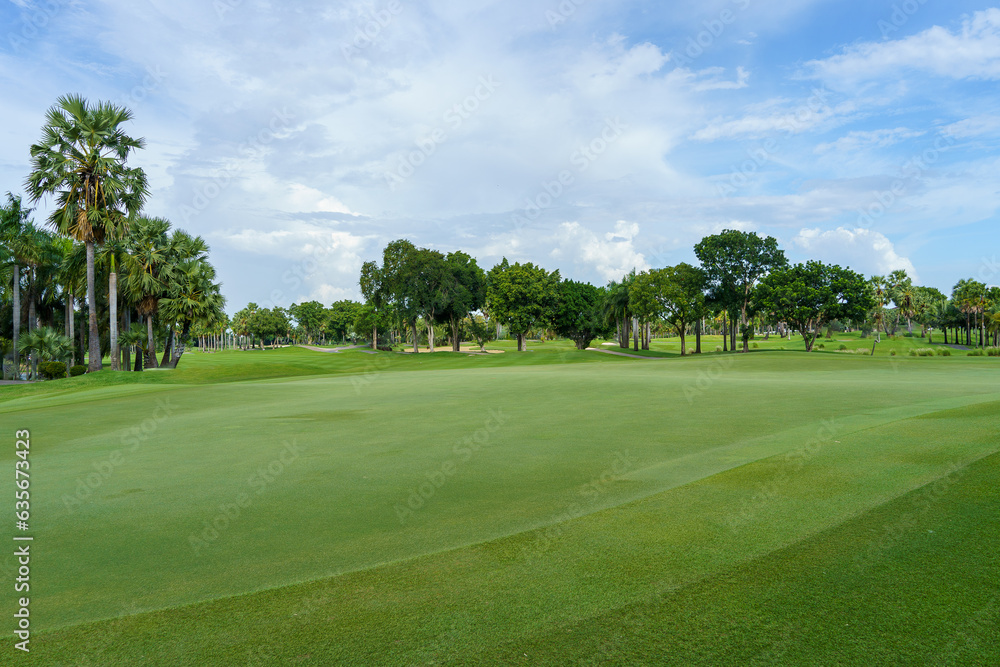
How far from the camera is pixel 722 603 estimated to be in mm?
3992

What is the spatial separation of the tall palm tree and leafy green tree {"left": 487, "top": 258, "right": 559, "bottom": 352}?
44.9m

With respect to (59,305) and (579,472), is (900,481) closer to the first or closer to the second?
(579,472)

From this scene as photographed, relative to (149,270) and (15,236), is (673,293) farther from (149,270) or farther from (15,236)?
(15,236)

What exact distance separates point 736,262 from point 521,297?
87.1 ft

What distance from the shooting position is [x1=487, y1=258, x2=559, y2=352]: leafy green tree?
241ft

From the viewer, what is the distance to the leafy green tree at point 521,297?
73500 millimetres

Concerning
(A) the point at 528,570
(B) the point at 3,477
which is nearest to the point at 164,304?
(B) the point at 3,477

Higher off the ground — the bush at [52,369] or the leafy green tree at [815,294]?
the leafy green tree at [815,294]

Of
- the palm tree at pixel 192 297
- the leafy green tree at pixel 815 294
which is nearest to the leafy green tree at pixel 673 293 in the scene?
the leafy green tree at pixel 815 294

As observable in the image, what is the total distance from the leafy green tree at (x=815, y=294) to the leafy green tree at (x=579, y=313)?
22.5 meters

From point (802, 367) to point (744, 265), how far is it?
3132cm

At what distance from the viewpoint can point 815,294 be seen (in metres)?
61.2

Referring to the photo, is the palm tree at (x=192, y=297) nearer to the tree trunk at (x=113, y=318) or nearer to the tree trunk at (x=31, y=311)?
the tree trunk at (x=113, y=318)

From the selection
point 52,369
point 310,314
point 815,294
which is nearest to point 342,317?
point 310,314
